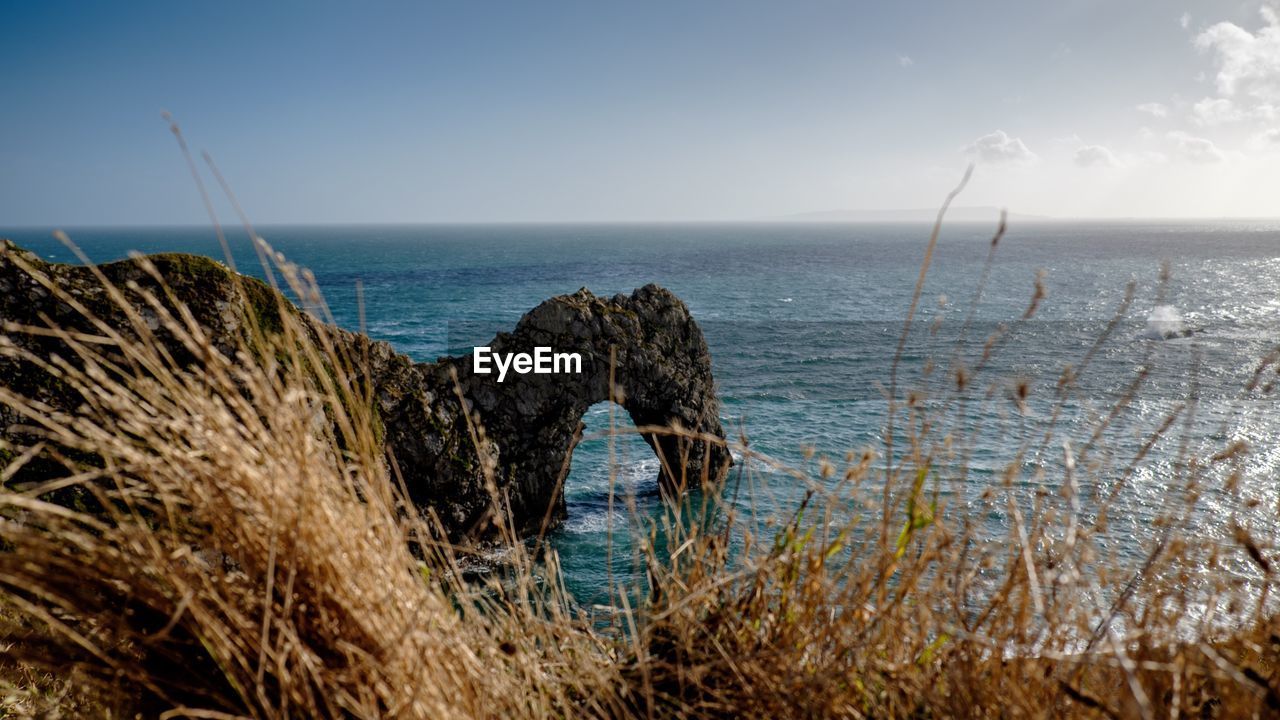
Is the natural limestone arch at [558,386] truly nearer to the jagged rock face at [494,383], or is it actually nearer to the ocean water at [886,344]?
the jagged rock face at [494,383]

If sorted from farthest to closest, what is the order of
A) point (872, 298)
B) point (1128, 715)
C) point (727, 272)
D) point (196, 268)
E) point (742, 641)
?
point (727, 272), point (872, 298), point (196, 268), point (742, 641), point (1128, 715)

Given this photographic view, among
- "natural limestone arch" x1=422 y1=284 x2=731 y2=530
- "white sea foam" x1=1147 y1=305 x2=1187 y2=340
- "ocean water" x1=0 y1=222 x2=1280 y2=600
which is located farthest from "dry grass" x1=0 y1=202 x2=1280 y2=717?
"white sea foam" x1=1147 y1=305 x2=1187 y2=340

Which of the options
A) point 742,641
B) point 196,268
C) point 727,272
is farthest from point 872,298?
point 742,641

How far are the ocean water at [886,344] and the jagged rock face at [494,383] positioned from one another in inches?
90.1

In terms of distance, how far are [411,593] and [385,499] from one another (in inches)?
12.4

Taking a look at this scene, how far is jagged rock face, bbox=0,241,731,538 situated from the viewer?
27.7 ft

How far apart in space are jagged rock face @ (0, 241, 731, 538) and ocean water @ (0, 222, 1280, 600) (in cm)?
229

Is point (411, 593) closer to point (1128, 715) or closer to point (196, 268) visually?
point (1128, 715)

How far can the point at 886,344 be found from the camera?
46.9m

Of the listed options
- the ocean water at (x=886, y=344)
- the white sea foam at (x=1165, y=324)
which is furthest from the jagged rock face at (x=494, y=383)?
the white sea foam at (x=1165, y=324)

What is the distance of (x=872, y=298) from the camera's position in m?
72.5

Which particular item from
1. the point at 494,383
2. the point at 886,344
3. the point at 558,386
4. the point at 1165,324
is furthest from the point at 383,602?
the point at 1165,324

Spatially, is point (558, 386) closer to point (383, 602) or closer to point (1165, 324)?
point (383, 602)

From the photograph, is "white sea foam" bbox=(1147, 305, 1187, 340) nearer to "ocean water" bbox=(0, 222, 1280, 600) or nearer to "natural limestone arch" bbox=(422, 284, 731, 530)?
"ocean water" bbox=(0, 222, 1280, 600)
